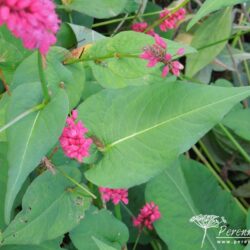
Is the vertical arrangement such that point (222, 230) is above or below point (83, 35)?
below

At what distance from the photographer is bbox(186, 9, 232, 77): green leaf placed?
3.98 feet

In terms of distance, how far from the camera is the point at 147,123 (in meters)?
0.76

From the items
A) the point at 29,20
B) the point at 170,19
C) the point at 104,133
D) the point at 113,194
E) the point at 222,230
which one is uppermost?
the point at 29,20

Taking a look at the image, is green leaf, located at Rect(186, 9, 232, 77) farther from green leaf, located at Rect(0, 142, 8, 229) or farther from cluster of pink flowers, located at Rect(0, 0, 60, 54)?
cluster of pink flowers, located at Rect(0, 0, 60, 54)

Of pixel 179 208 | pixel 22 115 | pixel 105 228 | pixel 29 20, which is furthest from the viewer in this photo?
pixel 179 208

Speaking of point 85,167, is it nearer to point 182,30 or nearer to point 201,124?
point 201,124

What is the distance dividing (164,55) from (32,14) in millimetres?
290

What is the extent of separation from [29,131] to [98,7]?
0.45 meters

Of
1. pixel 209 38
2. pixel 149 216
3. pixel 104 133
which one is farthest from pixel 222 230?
pixel 209 38

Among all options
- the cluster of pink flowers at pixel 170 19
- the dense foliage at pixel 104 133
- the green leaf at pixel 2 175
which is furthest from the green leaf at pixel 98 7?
the green leaf at pixel 2 175

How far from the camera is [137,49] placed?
2.79 feet

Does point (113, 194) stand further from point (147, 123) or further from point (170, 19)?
point (170, 19)

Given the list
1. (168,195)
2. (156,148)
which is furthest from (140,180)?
(168,195)

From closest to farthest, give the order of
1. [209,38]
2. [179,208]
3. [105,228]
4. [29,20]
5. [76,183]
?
[29,20], [76,183], [105,228], [179,208], [209,38]
